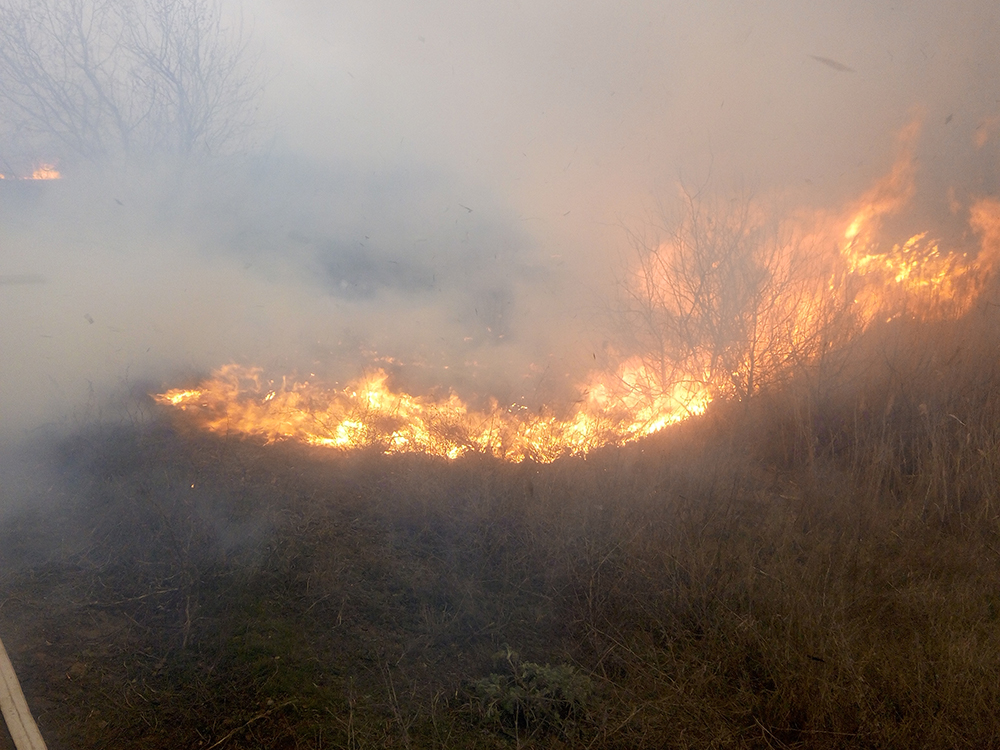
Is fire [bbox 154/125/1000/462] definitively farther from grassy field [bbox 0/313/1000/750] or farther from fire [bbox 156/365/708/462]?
grassy field [bbox 0/313/1000/750]

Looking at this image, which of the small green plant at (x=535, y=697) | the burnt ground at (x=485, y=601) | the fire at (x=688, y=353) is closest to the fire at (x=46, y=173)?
the fire at (x=688, y=353)

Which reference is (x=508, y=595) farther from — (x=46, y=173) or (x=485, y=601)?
(x=46, y=173)

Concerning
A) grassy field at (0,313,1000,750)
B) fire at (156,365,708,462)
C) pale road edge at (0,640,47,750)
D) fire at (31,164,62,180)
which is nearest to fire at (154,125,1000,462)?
fire at (156,365,708,462)

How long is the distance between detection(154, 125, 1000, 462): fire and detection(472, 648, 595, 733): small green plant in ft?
6.03

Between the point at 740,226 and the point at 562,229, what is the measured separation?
2008 millimetres

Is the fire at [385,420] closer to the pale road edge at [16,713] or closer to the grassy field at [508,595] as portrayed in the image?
the grassy field at [508,595]

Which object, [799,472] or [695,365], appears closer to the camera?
[799,472]

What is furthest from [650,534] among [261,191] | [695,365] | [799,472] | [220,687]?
[261,191]

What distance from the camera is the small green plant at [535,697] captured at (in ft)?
9.37

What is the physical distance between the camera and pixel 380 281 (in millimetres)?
7250

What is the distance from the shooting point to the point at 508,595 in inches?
145

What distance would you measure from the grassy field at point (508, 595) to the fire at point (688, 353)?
1.05 feet

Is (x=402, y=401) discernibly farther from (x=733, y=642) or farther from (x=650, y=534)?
(x=733, y=642)

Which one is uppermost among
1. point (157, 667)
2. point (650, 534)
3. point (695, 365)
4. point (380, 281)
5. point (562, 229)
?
point (562, 229)
